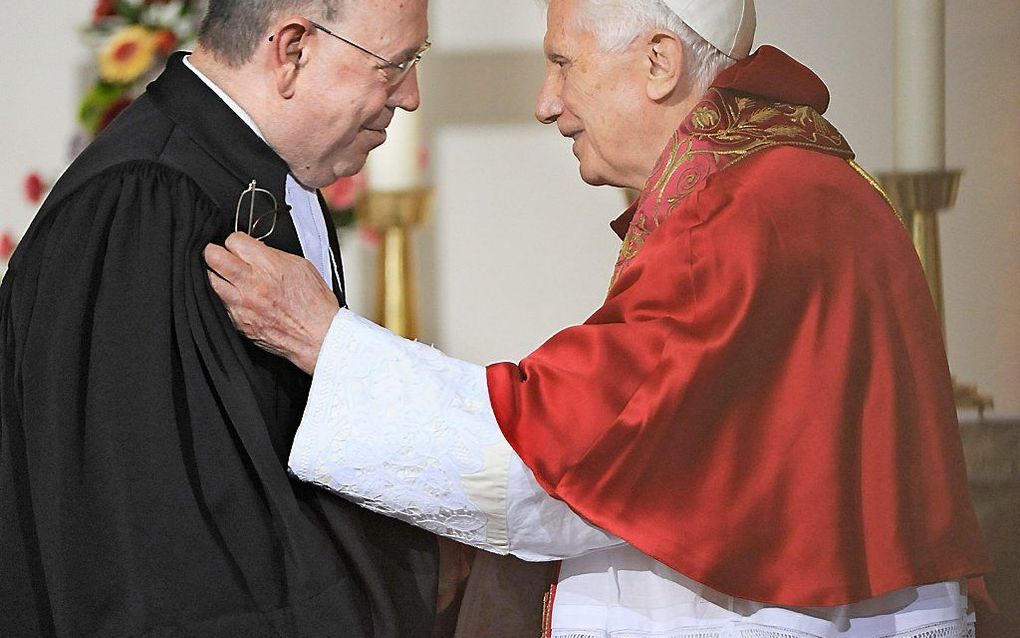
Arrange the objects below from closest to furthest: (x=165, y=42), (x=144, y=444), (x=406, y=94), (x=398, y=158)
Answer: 1. (x=144, y=444)
2. (x=406, y=94)
3. (x=165, y=42)
4. (x=398, y=158)

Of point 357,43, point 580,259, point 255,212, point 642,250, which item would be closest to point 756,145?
point 642,250

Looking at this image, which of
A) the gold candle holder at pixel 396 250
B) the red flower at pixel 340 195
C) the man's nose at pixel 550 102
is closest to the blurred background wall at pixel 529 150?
the red flower at pixel 340 195

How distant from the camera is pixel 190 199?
200 centimetres

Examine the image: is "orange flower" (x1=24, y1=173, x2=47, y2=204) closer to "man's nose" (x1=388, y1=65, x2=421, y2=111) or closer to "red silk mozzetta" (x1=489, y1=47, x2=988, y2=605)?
"man's nose" (x1=388, y1=65, x2=421, y2=111)

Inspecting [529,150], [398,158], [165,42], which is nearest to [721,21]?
[398,158]

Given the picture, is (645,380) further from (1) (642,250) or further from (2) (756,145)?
(2) (756,145)

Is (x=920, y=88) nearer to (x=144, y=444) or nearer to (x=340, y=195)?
(x=340, y=195)

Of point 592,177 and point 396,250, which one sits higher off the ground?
point 592,177

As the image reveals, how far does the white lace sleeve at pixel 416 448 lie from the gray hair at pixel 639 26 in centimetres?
76

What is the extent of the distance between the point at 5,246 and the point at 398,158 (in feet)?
6.19

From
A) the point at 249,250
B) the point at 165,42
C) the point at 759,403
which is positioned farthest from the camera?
the point at 165,42

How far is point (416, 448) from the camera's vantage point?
2.04m

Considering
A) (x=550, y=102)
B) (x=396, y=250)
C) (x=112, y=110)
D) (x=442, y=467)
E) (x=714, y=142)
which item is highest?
(x=112, y=110)

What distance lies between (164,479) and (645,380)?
0.81 m
